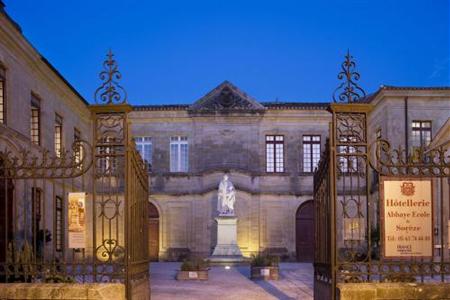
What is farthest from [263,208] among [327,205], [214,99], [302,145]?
[327,205]

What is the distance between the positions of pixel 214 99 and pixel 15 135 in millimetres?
17864

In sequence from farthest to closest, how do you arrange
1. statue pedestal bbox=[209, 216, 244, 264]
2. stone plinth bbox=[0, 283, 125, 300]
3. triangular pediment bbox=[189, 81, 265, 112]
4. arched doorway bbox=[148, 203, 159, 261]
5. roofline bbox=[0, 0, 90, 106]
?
triangular pediment bbox=[189, 81, 265, 112]
arched doorway bbox=[148, 203, 159, 261]
statue pedestal bbox=[209, 216, 244, 264]
roofline bbox=[0, 0, 90, 106]
stone plinth bbox=[0, 283, 125, 300]

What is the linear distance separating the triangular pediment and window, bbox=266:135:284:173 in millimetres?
1818

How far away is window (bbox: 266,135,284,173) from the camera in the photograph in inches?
1449

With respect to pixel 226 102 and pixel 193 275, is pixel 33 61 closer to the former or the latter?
pixel 193 275

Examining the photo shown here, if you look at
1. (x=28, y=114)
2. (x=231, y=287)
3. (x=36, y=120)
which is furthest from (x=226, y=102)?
(x=231, y=287)

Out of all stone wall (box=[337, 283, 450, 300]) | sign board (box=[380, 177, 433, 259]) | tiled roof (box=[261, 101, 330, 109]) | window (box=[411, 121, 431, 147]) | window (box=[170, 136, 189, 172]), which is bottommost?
stone wall (box=[337, 283, 450, 300])

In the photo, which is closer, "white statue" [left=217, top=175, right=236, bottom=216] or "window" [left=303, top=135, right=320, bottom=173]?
"white statue" [left=217, top=175, right=236, bottom=216]

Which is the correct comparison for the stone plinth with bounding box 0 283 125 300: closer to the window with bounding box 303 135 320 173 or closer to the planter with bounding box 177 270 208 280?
the planter with bounding box 177 270 208 280

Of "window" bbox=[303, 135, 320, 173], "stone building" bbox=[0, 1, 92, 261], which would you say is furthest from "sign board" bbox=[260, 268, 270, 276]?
"window" bbox=[303, 135, 320, 173]

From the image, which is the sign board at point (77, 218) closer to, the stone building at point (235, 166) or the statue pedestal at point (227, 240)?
the statue pedestal at point (227, 240)

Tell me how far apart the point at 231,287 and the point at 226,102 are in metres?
18.9

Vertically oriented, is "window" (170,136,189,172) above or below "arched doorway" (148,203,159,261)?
above

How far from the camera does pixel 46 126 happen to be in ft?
83.4
